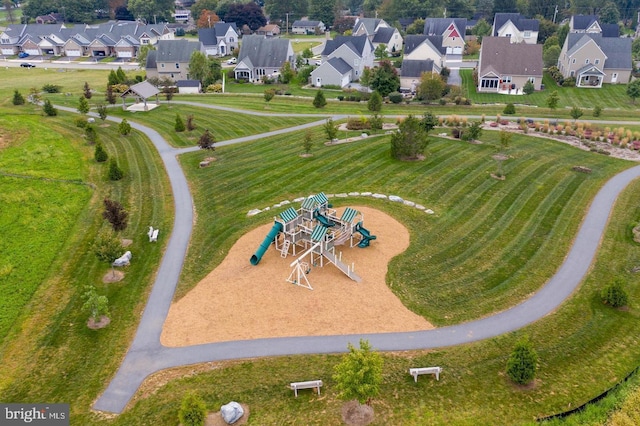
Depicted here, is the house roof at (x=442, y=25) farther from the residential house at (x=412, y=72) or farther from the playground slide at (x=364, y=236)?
the playground slide at (x=364, y=236)

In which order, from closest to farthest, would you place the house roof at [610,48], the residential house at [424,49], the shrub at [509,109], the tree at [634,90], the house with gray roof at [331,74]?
the shrub at [509,109] < the tree at [634,90] < the house roof at [610,48] < the house with gray roof at [331,74] < the residential house at [424,49]

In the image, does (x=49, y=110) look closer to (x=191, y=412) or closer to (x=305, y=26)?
(x=191, y=412)

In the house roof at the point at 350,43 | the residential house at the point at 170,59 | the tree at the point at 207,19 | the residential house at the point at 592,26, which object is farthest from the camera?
the tree at the point at 207,19

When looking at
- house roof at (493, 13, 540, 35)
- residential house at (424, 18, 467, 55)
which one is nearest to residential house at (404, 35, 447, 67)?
residential house at (424, 18, 467, 55)

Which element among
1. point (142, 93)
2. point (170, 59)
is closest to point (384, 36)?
point (170, 59)

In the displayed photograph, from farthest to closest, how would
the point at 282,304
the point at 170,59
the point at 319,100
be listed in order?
1. the point at 170,59
2. the point at 319,100
3. the point at 282,304

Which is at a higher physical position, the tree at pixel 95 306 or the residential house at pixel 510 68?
the residential house at pixel 510 68

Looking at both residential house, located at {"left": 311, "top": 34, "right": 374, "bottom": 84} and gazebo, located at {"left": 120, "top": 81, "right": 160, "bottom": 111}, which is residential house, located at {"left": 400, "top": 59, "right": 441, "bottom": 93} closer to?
residential house, located at {"left": 311, "top": 34, "right": 374, "bottom": 84}

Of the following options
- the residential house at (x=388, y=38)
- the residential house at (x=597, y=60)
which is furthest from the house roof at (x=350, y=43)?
the residential house at (x=597, y=60)
